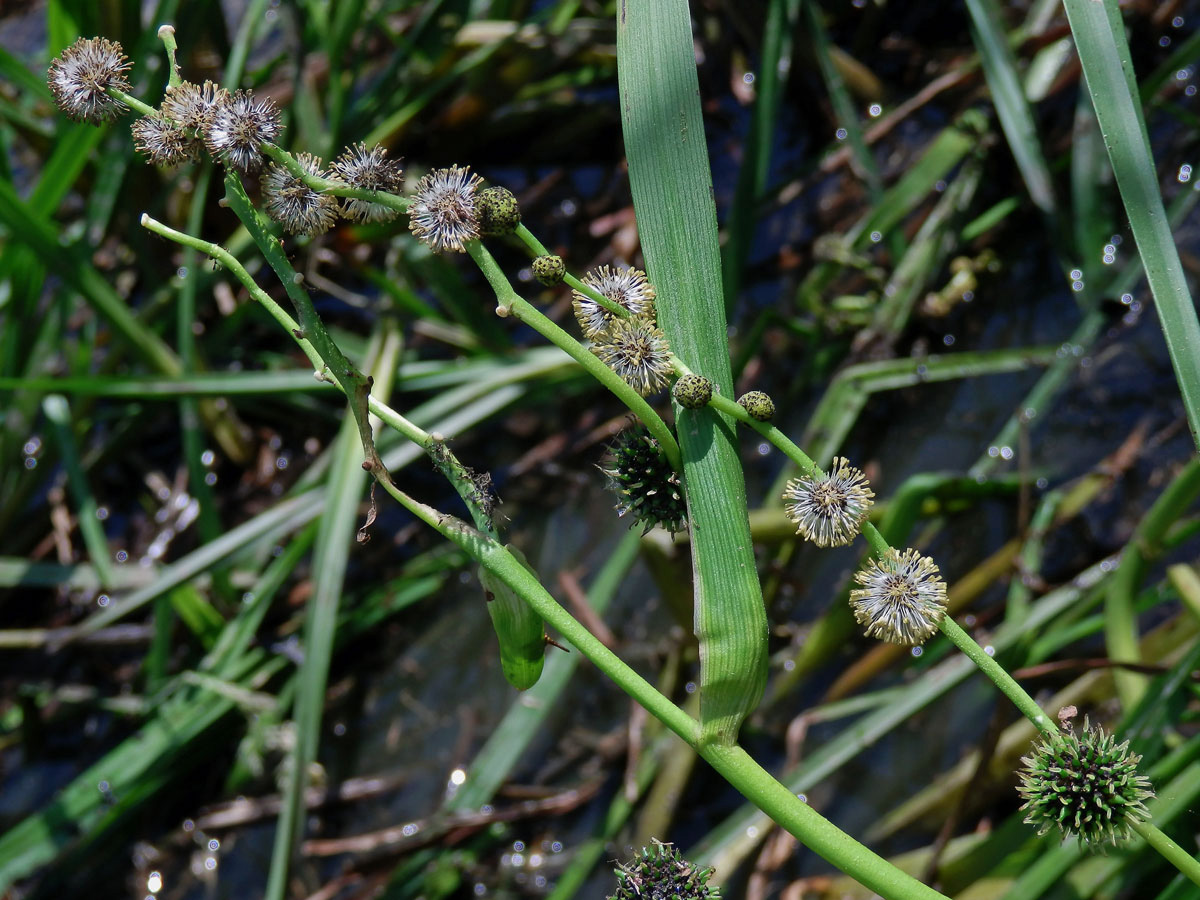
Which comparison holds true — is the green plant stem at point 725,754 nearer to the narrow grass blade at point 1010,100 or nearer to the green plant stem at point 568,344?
the green plant stem at point 568,344

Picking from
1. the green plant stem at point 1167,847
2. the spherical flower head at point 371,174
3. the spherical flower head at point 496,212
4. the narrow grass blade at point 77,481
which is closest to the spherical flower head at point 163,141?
the spherical flower head at point 371,174

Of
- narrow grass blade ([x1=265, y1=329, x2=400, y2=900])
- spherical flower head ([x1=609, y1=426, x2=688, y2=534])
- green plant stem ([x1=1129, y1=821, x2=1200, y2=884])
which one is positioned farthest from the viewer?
narrow grass blade ([x1=265, y1=329, x2=400, y2=900])

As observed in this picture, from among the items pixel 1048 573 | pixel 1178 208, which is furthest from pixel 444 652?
pixel 1178 208

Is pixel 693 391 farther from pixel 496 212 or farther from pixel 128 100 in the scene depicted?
pixel 128 100

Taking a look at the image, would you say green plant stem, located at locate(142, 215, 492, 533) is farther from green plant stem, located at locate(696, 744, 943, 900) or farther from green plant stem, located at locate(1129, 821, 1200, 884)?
green plant stem, located at locate(1129, 821, 1200, 884)

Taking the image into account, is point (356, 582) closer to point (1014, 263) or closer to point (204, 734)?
point (204, 734)

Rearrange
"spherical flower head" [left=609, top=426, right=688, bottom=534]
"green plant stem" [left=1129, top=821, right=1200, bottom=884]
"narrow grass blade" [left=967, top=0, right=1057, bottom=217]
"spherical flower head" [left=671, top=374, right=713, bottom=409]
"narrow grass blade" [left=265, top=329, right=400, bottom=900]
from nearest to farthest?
"green plant stem" [left=1129, top=821, right=1200, bottom=884] < "spherical flower head" [left=671, top=374, right=713, bottom=409] < "spherical flower head" [left=609, top=426, right=688, bottom=534] < "narrow grass blade" [left=265, top=329, right=400, bottom=900] < "narrow grass blade" [left=967, top=0, right=1057, bottom=217]

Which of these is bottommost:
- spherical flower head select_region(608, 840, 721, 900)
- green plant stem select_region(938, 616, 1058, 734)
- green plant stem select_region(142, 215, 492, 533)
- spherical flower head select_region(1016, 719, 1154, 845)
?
spherical flower head select_region(608, 840, 721, 900)

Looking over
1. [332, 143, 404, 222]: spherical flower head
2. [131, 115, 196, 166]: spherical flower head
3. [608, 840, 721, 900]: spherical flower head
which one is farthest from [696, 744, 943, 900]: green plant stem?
[131, 115, 196, 166]: spherical flower head
